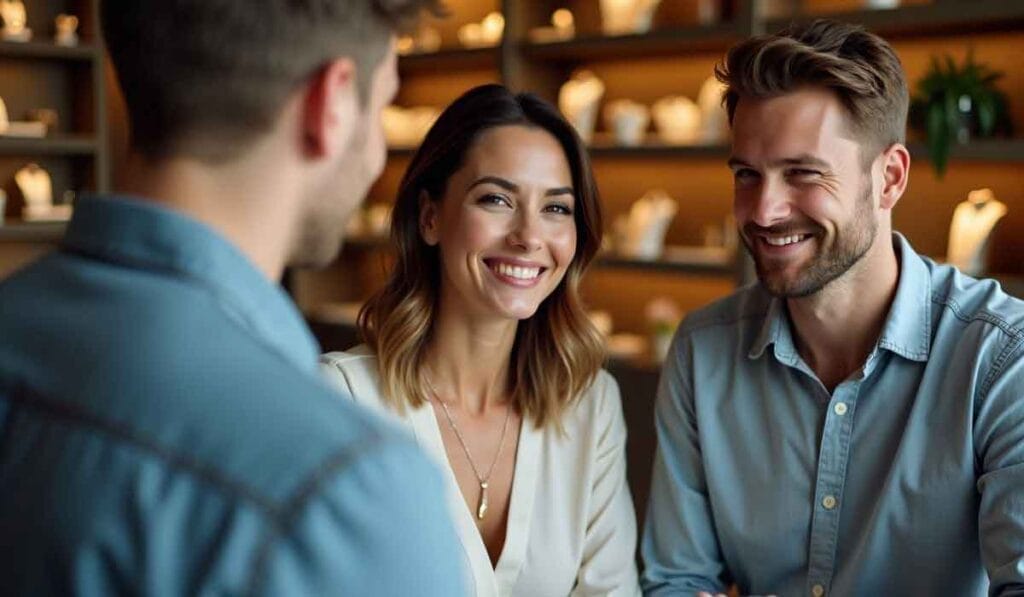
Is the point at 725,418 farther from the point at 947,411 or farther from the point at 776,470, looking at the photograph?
the point at 947,411

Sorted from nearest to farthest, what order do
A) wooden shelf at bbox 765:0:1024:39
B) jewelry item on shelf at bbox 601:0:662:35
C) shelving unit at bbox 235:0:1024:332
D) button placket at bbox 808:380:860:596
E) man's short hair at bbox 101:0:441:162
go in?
man's short hair at bbox 101:0:441:162, button placket at bbox 808:380:860:596, wooden shelf at bbox 765:0:1024:39, shelving unit at bbox 235:0:1024:332, jewelry item on shelf at bbox 601:0:662:35

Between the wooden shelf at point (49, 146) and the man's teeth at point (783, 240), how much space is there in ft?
13.3

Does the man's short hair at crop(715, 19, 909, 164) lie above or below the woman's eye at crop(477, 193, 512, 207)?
above

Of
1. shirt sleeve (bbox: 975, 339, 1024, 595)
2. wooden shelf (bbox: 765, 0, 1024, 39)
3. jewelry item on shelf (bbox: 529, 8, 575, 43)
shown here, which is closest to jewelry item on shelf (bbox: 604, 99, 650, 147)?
jewelry item on shelf (bbox: 529, 8, 575, 43)

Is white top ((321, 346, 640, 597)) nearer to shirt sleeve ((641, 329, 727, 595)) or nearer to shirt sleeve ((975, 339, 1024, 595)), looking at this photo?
shirt sleeve ((641, 329, 727, 595))

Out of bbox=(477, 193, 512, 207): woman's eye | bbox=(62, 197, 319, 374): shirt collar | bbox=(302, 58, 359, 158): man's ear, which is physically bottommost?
bbox=(477, 193, 512, 207): woman's eye

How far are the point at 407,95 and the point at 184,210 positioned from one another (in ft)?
16.5

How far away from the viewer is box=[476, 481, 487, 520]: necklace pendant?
1.93m

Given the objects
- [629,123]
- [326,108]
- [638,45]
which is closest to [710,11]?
[638,45]

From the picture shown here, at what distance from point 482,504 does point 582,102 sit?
2.81 meters

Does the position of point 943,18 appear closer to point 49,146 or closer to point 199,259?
point 199,259

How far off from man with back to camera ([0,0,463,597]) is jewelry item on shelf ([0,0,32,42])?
185 inches

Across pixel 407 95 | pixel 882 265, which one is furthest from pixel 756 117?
pixel 407 95

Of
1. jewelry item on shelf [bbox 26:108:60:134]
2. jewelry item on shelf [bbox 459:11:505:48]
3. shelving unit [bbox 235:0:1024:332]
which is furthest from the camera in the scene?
jewelry item on shelf [bbox 26:108:60:134]
